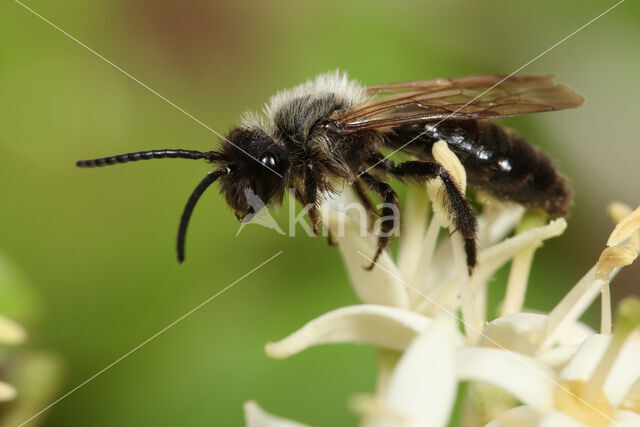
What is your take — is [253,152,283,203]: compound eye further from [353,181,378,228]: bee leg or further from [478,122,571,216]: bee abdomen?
[478,122,571,216]: bee abdomen

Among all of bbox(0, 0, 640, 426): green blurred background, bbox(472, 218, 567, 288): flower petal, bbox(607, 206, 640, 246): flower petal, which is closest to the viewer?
bbox(607, 206, 640, 246): flower petal

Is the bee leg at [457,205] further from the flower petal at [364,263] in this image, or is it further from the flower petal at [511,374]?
the flower petal at [511,374]

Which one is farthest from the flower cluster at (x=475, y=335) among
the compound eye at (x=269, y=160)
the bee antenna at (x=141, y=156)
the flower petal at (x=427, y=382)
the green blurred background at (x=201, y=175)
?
the green blurred background at (x=201, y=175)

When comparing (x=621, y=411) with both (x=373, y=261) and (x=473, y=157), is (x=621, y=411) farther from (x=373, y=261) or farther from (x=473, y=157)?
(x=473, y=157)

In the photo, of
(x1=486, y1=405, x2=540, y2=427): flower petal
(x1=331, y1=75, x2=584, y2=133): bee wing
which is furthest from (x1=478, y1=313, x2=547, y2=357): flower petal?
(x1=331, y1=75, x2=584, y2=133): bee wing

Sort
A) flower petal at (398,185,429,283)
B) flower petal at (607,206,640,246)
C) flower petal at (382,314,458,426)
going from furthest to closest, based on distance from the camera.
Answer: flower petal at (398,185,429,283) → flower petal at (607,206,640,246) → flower petal at (382,314,458,426)

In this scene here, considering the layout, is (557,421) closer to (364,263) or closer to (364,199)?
(364,263)

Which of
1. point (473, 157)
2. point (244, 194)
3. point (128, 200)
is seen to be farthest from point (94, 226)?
point (473, 157)
